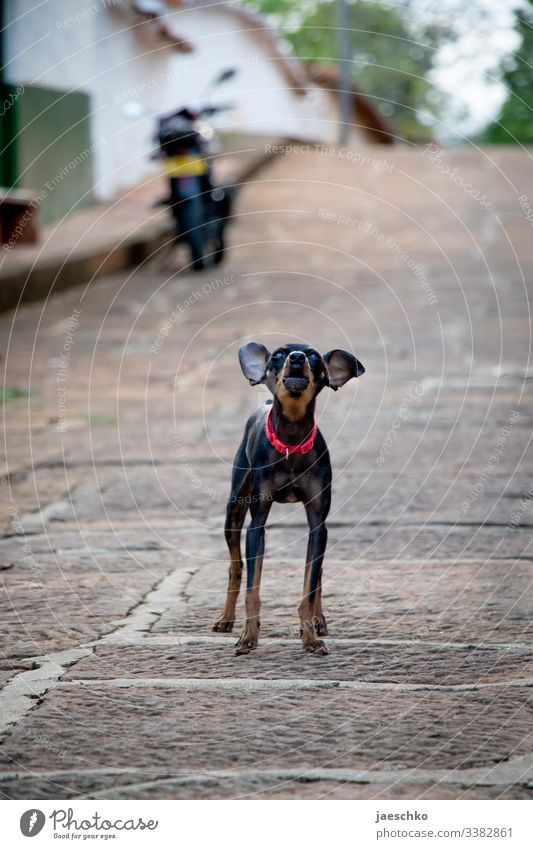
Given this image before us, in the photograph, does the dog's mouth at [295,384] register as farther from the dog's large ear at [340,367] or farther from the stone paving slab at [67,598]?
the stone paving slab at [67,598]

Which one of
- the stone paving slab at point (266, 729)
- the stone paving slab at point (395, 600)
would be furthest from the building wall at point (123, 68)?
the stone paving slab at point (266, 729)

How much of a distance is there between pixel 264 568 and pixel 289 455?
129cm

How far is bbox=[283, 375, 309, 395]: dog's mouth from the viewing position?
9.86ft

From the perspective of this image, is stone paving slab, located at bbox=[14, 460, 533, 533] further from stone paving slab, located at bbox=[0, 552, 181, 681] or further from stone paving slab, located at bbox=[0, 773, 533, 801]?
stone paving slab, located at bbox=[0, 773, 533, 801]

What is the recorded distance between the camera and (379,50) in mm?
34781

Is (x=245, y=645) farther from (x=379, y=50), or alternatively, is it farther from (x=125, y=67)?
(x=379, y=50)

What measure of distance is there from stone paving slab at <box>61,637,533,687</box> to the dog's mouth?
67 cm

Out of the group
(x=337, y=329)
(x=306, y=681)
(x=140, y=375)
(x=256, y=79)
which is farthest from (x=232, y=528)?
(x=256, y=79)

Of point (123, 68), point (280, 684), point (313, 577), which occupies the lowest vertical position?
point (280, 684)

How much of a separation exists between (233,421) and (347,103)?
20.3 m

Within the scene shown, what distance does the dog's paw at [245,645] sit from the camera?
3328 millimetres

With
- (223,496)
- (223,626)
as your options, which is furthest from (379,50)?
(223,626)

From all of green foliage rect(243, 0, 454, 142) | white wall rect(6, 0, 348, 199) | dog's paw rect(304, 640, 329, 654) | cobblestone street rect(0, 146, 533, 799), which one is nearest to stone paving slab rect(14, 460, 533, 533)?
cobblestone street rect(0, 146, 533, 799)

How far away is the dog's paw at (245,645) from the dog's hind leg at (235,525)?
21 centimetres
